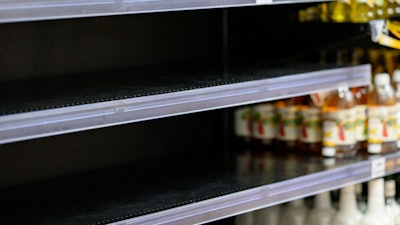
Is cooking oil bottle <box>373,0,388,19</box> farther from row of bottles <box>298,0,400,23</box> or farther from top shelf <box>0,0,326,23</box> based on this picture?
top shelf <box>0,0,326,23</box>

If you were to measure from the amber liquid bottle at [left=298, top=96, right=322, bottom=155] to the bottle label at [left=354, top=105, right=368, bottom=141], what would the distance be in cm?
14

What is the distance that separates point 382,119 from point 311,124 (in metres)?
0.28

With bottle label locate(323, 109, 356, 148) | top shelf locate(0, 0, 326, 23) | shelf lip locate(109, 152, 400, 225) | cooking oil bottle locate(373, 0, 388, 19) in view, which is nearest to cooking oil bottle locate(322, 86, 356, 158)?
bottle label locate(323, 109, 356, 148)

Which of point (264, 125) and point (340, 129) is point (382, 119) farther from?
point (264, 125)

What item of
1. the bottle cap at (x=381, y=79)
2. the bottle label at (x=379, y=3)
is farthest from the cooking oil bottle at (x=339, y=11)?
the bottle cap at (x=381, y=79)

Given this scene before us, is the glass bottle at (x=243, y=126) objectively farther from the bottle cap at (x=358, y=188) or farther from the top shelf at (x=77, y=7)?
the top shelf at (x=77, y=7)

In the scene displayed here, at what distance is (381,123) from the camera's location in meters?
3.15

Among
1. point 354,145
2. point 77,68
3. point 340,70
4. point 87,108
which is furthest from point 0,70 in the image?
point 354,145

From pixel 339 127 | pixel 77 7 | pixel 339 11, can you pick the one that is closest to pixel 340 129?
pixel 339 127

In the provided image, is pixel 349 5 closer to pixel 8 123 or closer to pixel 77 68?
pixel 77 68

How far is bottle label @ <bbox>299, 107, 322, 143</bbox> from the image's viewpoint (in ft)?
10.3

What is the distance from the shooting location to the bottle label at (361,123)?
3131mm

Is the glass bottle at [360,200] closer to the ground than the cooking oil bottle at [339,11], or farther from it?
closer to the ground

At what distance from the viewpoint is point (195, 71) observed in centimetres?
282
